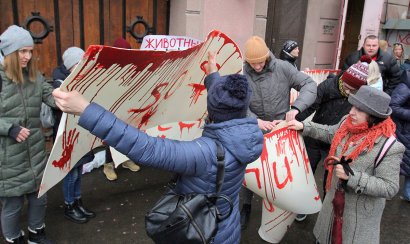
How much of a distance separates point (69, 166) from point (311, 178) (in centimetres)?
167

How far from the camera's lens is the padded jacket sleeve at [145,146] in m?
1.39

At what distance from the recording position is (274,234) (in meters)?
3.10

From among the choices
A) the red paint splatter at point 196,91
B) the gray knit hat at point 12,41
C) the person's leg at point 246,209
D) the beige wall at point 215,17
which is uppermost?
the beige wall at point 215,17

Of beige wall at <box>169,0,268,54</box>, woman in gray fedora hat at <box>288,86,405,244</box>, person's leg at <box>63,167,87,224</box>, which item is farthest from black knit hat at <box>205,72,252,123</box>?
beige wall at <box>169,0,268,54</box>

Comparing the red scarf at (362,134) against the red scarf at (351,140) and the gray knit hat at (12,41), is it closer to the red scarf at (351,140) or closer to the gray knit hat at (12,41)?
the red scarf at (351,140)

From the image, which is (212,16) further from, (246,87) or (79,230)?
(246,87)

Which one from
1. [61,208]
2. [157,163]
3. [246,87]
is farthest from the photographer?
[61,208]

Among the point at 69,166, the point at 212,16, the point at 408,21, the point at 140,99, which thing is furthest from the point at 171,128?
the point at 408,21

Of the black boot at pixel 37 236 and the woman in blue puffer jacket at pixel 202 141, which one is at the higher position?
the woman in blue puffer jacket at pixel 202 141

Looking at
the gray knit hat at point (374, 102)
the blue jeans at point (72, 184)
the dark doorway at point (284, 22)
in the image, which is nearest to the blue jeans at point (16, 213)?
the blue jeans at point (72, 184)

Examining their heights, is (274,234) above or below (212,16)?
below

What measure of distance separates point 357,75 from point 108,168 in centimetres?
296

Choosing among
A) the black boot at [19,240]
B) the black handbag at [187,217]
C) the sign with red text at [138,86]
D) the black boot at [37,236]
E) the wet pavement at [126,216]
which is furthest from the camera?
the wet pavement at [126,216]

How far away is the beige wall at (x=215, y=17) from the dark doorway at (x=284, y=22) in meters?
0.79
